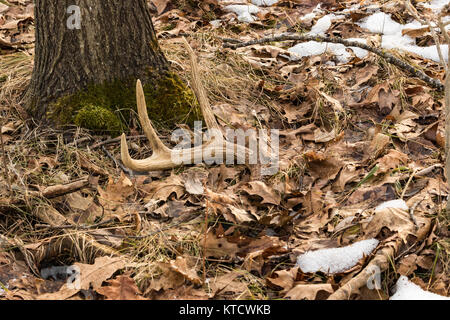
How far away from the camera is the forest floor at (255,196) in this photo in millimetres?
2518

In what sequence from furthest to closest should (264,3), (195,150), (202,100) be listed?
(264,3) → (202,100) → (195,150)

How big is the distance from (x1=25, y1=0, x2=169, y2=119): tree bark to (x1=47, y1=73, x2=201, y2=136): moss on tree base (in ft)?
0.18

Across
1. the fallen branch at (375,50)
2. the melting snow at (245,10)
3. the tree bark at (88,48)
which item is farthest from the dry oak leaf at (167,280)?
the melting snow at (245,10)

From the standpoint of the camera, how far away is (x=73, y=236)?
281 centimetres

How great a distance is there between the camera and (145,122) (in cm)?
309

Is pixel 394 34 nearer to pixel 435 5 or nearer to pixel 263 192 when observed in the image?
pixel 435 5

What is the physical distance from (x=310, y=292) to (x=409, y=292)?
42 cm

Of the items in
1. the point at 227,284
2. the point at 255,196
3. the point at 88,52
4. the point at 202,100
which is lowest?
the point at 227,284

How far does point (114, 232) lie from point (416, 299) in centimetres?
153

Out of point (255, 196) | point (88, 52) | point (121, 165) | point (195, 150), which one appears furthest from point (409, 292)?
point (88, 52)

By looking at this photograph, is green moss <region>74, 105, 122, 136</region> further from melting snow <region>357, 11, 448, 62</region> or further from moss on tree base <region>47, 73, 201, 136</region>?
melting snow <region>357, 11, 448, 62</region>

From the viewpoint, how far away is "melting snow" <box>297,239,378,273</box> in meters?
2.54

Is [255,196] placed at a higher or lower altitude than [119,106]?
lower

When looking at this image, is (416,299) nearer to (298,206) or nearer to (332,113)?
(298,206)
